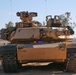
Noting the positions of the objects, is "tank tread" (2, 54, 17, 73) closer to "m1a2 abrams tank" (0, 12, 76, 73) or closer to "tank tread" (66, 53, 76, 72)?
"m1a2 abrams tank" (0, 12, 76, 73)

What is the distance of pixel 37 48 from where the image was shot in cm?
1168

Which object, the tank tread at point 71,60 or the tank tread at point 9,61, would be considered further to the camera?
the tank tread at point 9,61

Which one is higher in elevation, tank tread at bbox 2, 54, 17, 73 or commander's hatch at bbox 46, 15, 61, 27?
commander's hatch at bbox 46, 15, 61, 27

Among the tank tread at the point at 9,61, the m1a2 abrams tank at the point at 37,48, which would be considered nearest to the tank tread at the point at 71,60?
the m1a2 abrams tank at the point at 37,48

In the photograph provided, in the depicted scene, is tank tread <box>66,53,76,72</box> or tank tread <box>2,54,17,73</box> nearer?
tank tread <box>66,53,76,72</box>

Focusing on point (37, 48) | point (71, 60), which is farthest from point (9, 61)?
point (71, 60)

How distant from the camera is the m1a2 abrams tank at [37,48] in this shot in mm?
11664

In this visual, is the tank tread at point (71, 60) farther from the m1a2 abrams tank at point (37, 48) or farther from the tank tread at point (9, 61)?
the tank tread at point (9, 61)

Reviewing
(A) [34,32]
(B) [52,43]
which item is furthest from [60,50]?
(A) [34,32]

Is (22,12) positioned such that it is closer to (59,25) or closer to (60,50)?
(59,25)

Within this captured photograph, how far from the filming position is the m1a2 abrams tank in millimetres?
11664

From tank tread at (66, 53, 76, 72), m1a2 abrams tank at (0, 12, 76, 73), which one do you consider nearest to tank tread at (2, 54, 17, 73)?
m1a2 abrams tank at (0, 12, 76, 73)

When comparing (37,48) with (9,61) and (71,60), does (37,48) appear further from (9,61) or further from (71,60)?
(71,60)

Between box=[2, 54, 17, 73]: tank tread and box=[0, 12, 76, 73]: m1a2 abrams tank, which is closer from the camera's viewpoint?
box=[0, 12, 76, 73]: m1a2 abrams tank
